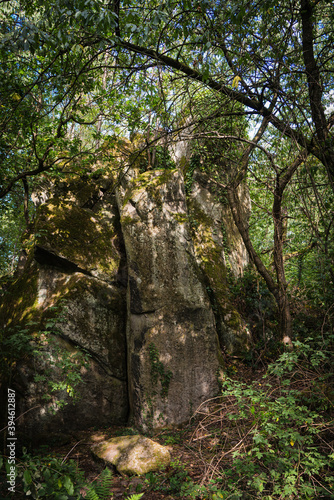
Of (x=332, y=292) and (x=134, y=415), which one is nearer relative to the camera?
(x=134, y=415)

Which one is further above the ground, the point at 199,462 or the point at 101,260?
the point at 101,260

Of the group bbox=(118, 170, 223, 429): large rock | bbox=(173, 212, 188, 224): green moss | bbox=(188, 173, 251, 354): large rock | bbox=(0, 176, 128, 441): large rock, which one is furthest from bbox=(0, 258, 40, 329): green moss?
bbox=(188, 173, 251, 354): large rock

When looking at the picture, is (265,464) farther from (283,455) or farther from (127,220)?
(127,220)

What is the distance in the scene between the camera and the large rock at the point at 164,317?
5465mm

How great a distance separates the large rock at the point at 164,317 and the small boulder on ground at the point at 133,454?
0.98 meters

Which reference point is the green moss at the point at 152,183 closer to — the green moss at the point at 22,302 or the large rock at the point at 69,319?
the large rock at the point at 69,319

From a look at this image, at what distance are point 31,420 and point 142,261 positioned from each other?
3.32 m

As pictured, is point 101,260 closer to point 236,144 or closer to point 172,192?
point 172,192

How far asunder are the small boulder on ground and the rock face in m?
0.98

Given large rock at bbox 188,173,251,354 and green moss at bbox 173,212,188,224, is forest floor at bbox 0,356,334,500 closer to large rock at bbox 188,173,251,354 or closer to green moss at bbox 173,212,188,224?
large rock at bbox 188,173,251,354

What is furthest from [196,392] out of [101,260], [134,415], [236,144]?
[236,144]

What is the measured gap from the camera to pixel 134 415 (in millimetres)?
5461

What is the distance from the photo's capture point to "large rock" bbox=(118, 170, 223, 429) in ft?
17.9

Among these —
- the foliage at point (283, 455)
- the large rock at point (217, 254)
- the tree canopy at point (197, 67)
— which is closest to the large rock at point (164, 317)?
the large rock at point (217, 254)
